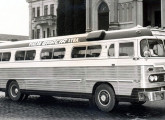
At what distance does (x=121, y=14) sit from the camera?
38969 mm

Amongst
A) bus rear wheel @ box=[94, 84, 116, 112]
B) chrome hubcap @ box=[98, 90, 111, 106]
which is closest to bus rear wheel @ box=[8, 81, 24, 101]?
bus rear wheel @ box=[94, 84, 116, 112]

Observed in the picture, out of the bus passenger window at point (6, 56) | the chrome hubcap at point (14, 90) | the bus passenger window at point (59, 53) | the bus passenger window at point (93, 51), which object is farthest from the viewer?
→ the bus passenger window at point (6, 56)

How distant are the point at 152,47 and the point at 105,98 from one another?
2.50 m

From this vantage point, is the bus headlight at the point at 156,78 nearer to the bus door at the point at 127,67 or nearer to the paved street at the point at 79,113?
the bus door at the point at 127,67

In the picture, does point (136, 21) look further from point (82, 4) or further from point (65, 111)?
point (65, 111)

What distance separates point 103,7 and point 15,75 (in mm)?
26517

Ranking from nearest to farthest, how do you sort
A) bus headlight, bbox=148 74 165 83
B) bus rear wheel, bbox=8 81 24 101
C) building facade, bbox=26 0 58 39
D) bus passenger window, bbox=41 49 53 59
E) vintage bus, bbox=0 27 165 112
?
1. bus headlight, bbox=148 74 165 83
2. vintage bus, bbox=0 27 165 112
3. bus passenger window, bbox=41 49 53 59
4. bus rear wheel, bbox=8 81 24 101
5. building facade, bbox=26 0 58 39

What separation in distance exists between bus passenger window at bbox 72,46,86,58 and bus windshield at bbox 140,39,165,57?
2647 millimetres

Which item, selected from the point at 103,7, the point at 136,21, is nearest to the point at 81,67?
the point at 136,21

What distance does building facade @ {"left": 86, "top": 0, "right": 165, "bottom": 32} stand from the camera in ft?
122

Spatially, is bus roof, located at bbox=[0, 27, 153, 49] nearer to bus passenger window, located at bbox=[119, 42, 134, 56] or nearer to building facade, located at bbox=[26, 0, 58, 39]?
bus passenger window, located at bbox=[119, 42, 134, 56]

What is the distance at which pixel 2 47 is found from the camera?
58.5 ft

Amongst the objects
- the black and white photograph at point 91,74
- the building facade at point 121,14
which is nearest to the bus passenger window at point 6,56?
the black and white photograph at point 91,74

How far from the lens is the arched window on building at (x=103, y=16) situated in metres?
41.2
